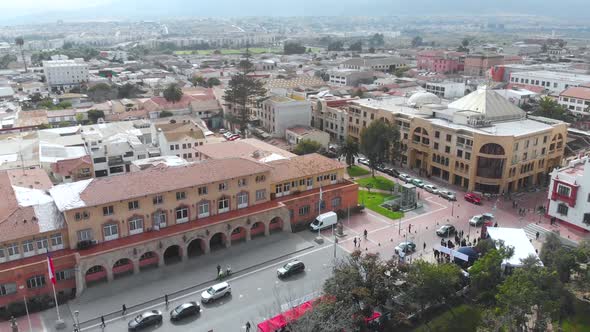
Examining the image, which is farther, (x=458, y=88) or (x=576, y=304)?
(x=458, y=88)

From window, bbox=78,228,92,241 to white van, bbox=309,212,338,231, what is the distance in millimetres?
17712

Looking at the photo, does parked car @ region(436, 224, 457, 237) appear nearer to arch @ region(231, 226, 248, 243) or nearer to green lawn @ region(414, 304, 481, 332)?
green lawn @ region(414, 304, 481, 332)

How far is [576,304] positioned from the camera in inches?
1174

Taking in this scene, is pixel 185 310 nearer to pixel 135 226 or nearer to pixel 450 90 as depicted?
pixel 135 226

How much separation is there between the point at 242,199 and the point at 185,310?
1238 centimetres

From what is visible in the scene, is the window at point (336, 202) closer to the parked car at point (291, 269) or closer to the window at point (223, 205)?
the window at point (223, 205)

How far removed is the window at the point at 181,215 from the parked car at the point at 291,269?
8.51m

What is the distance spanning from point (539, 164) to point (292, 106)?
110 feet

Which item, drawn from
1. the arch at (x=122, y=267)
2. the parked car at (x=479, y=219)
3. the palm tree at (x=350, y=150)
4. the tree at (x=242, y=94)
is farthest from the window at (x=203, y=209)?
the tree at (x=242, y=94)

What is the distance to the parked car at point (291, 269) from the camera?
33.9 m

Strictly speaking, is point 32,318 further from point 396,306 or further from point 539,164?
point 539,164

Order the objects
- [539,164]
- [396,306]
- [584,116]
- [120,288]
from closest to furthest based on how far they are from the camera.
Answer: [396,306] < [120,288] < [539,164] < [584,116]

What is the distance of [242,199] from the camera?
39812 millimetres

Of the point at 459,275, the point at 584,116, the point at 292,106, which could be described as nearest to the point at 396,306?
the point at 459,275
